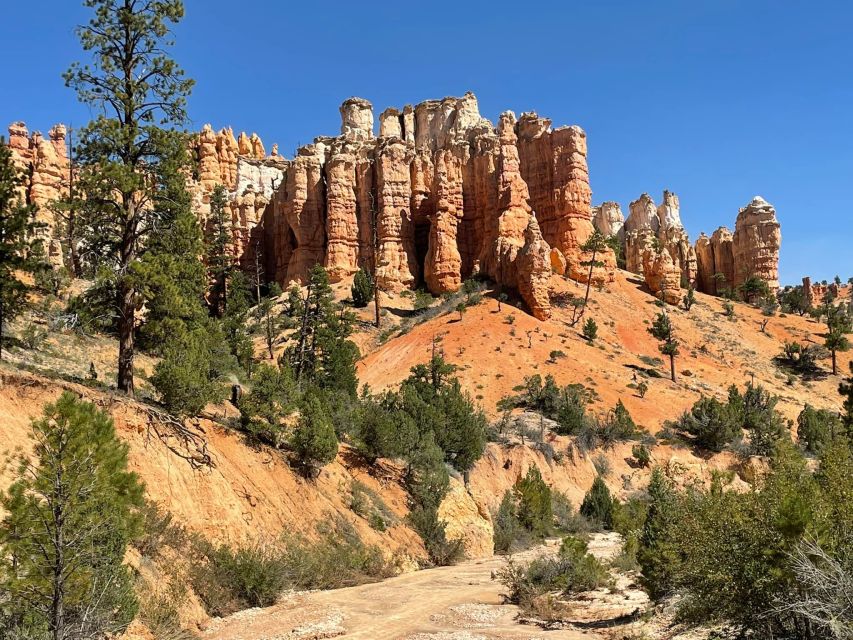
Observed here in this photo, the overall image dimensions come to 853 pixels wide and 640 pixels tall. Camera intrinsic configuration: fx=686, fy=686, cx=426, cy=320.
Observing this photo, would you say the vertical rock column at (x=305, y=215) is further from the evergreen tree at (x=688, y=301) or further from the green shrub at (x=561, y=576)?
the green shrub at (x=561, y=576)

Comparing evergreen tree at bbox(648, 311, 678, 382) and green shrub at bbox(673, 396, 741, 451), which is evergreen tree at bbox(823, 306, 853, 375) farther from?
green shrub at bbox(673, 396, 741, 451)

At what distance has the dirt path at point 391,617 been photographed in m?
13.7

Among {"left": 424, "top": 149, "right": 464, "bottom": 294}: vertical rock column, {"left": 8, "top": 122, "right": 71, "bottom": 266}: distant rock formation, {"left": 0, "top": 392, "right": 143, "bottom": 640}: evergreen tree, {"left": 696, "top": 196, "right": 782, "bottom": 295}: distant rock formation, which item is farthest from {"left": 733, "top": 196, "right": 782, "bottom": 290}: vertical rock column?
{"left": 0, "top": 392, "right": 143, "bottom": 640}: evergreen tree

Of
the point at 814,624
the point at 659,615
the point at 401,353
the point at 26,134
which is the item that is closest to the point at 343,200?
the point at 401,353

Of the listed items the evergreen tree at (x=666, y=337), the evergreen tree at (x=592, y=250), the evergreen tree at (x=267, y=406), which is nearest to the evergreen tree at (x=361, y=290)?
the evergreen tree at (x=592, y=250)

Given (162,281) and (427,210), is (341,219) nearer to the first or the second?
(427,210)

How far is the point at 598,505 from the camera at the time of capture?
36250mm

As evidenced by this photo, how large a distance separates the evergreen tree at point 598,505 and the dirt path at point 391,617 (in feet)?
59.5

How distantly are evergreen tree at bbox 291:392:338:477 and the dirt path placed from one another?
14.1ft

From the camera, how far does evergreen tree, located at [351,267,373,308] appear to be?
198 ft

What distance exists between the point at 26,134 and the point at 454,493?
6053cm

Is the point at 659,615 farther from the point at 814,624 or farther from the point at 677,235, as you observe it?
the point at 677,235

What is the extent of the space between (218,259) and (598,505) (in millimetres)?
41399

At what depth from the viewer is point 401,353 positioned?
51719 millimetres
